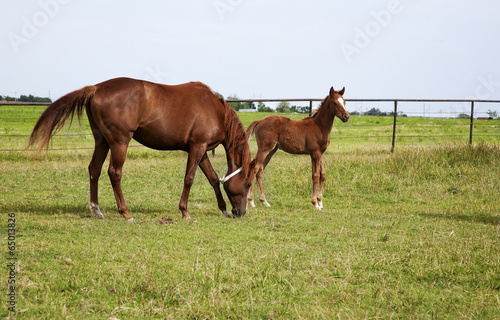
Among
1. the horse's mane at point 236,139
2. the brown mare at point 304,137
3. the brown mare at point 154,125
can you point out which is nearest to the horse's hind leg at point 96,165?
the brown mare at point 154,125

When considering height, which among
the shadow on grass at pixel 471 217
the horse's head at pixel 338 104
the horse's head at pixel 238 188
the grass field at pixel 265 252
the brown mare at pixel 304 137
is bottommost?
the shadow on grass at pixel 471 217

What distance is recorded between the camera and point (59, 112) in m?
6.38

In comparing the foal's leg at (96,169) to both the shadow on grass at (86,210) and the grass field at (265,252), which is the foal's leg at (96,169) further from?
the grass field at (265,252)

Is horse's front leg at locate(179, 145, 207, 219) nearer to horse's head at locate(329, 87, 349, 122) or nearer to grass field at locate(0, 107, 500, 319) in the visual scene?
grass field at locate(0, 107, 500, 319)

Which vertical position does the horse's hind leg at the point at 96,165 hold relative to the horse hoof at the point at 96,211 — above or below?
above

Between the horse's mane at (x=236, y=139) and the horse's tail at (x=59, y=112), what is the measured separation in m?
1.86

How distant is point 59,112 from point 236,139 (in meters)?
2.40

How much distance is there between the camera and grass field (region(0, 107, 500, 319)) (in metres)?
3.59

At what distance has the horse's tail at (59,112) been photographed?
631 centimetres

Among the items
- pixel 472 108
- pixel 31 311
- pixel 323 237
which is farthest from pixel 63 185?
pixel 472 108

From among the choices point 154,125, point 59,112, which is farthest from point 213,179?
point 59,112

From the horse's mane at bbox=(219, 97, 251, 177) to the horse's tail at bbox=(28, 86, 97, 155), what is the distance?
6.10 ft

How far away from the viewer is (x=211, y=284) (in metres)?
3.89

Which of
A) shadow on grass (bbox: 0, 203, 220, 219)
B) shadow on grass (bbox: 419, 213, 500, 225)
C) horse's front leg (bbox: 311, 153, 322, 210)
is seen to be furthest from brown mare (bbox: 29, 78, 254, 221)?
shadow on grass (bbox: 419, 213, 500, 225)
